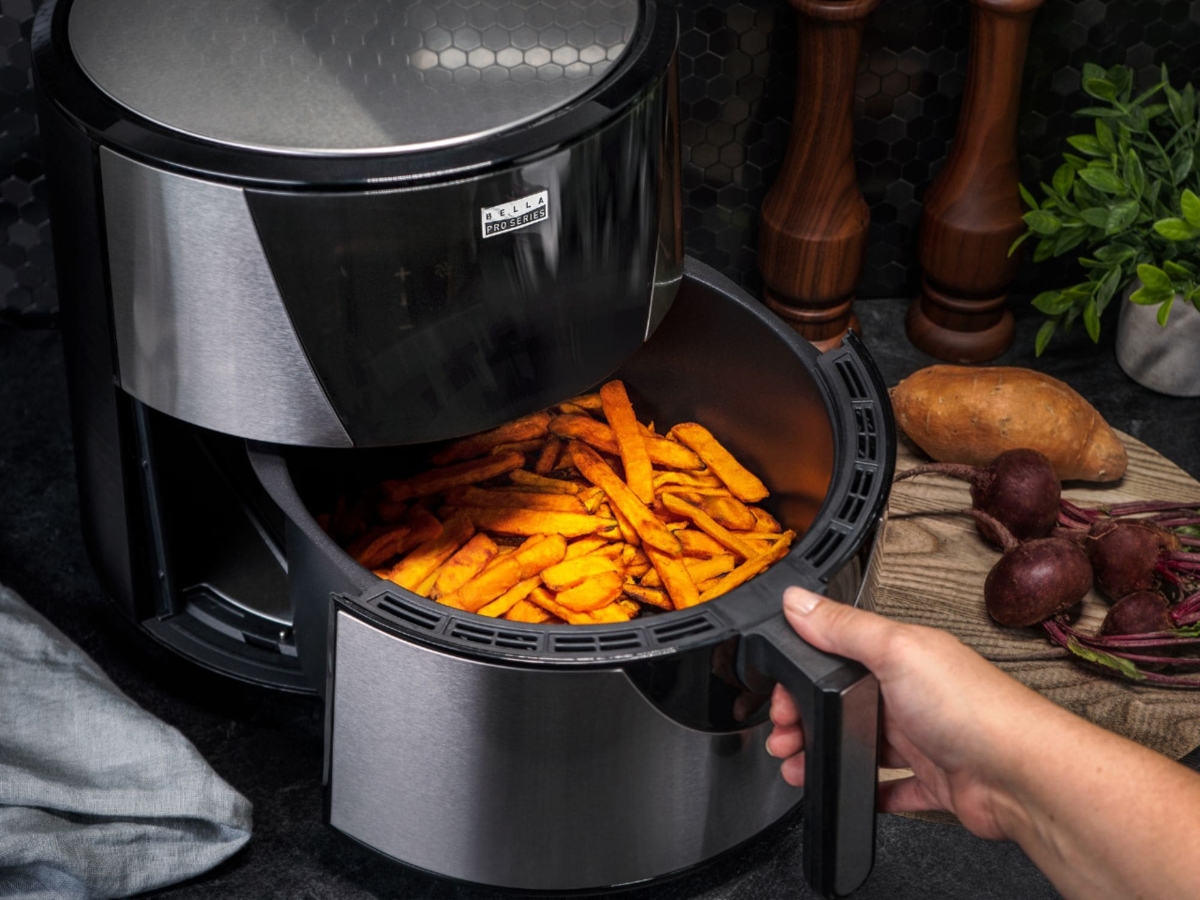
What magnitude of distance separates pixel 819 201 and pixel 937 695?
28.4 inches

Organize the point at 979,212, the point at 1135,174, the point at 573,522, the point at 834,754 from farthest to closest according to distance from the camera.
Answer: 1. the point at 979,212
2. the point at 1135,174
3. the point at 573,522
4. the point at 834,754

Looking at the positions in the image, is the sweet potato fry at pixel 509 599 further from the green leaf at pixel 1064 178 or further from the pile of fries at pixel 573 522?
the green leaf at pixel 1064 178

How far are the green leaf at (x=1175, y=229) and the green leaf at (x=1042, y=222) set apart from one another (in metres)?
0.12

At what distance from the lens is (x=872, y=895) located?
1097mm

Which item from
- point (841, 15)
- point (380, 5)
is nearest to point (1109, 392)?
point (841, 15)

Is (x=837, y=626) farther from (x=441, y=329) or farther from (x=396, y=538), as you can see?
(x=396, y=538)

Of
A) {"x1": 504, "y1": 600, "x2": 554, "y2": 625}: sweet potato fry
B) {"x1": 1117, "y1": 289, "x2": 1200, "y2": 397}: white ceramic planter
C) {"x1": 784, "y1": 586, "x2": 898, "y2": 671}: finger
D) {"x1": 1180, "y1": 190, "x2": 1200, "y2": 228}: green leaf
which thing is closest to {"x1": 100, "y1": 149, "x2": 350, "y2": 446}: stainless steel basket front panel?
{"x1": 504, "y1": 600, "x2": 554, "y2": 625}: sweet potato fry

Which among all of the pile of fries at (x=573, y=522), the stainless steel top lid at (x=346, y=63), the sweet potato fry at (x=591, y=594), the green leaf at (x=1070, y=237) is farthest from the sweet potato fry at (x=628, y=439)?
the green leaf at (x=1070, y=237)

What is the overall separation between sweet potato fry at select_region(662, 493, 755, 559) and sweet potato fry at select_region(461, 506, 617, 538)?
6 cm

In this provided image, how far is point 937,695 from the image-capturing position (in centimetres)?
89

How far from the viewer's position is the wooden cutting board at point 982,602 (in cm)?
117

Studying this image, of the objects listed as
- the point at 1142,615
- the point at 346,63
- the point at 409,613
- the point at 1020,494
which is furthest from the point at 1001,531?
Result: the point at 346,63

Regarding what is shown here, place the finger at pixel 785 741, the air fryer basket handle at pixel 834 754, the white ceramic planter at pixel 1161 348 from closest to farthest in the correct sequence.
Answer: the air fryer basket handle at pixel 834 754, the finger at pixel 785 741, the white ceramic planter at pixel 1161 348

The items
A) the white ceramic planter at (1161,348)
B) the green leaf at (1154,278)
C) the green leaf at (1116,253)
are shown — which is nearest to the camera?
the green leaf at (1154,278)
